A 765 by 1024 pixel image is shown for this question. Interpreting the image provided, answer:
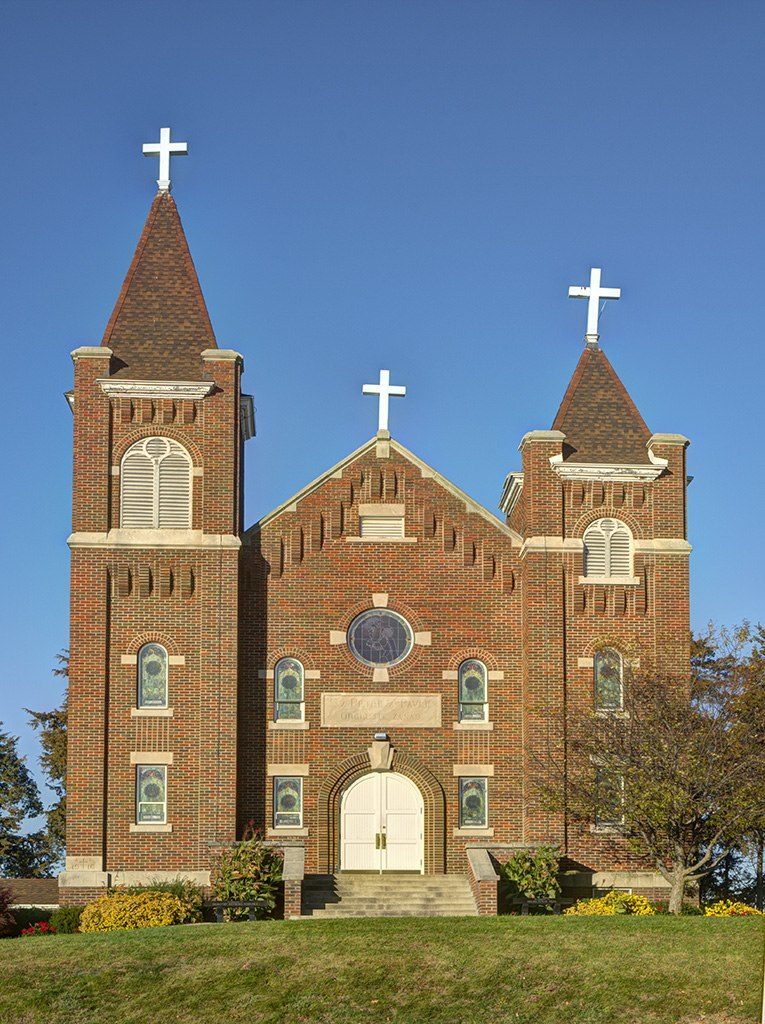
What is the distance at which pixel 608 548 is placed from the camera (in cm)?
3784

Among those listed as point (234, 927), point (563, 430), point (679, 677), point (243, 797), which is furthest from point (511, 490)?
point (234, 927)

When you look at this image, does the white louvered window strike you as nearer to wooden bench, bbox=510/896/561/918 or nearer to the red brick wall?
the red brick wall

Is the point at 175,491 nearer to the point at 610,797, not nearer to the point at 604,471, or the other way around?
the point at 604,471

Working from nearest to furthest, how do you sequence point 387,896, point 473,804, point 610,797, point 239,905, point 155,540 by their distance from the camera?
point 239,905, point 387,896, point 610,797, point 155,540, point 473,804

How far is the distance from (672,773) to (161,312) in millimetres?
14634

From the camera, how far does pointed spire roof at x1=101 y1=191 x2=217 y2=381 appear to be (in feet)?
123

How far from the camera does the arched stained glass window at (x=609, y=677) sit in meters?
37.2

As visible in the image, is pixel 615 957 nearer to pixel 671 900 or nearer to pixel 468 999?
pixel 468 999

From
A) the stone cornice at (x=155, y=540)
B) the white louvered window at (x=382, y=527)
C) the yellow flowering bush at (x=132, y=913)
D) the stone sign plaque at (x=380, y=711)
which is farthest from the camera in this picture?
the white louvered window at (x=382, y=527)

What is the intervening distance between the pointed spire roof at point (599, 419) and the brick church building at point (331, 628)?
0.08 metres

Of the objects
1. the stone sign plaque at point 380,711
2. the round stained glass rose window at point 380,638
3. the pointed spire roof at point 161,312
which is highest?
the pointed spire roof at point 161,312

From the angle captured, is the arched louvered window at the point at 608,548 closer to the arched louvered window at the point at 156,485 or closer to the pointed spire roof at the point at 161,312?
the arched louvered window at the point at 156,485

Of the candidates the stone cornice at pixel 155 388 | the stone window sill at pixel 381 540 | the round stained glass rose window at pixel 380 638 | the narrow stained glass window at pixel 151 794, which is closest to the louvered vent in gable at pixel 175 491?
the stone cornice at pixel 155 388


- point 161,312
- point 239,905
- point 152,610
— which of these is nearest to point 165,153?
point 161,312
